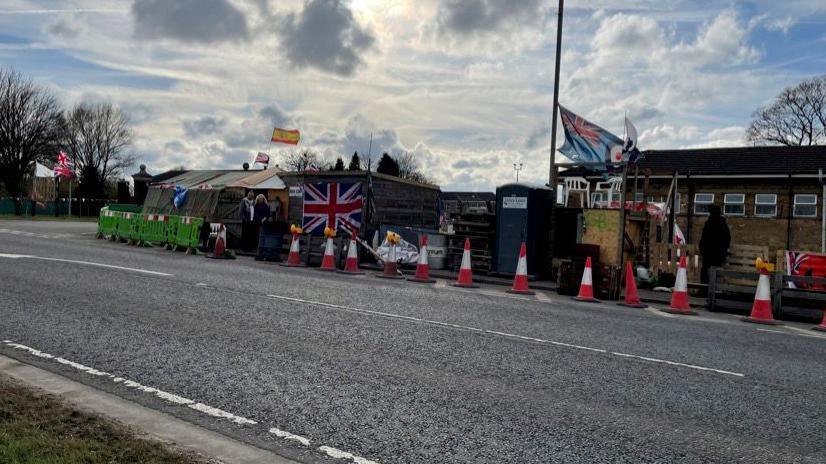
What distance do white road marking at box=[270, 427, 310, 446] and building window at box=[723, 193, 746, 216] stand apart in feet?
121

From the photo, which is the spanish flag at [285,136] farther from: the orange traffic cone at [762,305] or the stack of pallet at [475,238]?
the orange traffic cone at [762,305]

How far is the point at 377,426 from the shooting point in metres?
4.82

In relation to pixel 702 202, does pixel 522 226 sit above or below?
below

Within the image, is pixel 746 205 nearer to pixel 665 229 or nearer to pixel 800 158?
pixel 800 158

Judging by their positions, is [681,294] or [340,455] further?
[681,294]

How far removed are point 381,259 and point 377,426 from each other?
13.1m

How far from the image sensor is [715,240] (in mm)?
15031

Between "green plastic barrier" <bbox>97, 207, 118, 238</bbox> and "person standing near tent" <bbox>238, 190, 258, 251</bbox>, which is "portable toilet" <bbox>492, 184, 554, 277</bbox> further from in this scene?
"green plastic barrier" <bbox>97, 207, 118, 238</bbox>

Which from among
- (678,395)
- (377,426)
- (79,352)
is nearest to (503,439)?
(377,426)

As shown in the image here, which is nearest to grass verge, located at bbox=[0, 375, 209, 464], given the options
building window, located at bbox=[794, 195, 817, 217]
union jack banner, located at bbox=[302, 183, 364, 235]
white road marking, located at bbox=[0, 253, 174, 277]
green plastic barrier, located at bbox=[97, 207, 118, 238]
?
white road marking, located at bbox=[0, 253, 174, 277]

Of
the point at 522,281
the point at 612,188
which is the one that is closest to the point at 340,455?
the point at 522,281

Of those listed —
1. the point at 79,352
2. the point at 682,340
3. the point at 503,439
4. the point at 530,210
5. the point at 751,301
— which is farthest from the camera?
the point at 530,210

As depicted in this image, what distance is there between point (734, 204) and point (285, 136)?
24.0 metres

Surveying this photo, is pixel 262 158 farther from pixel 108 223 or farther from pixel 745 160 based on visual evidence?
pixel 745 160
